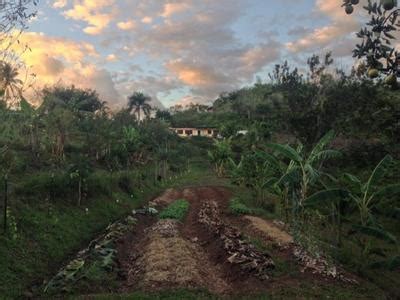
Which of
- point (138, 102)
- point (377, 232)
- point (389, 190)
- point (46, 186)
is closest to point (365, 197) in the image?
point (389, 190)

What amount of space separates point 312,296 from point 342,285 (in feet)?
4.68

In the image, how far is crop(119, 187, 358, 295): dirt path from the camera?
1155 cm

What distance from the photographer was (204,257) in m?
14.8

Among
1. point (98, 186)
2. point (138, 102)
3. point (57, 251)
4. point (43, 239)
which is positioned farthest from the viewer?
point (138, 102)

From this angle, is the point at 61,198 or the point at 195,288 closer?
the point at 195,288

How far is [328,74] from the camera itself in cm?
4444

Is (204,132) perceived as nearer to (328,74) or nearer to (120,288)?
(328,74)

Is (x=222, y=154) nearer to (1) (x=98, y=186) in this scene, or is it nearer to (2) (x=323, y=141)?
(1) (x=98, y=186)

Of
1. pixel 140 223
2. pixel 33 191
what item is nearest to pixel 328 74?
pixel 140 223

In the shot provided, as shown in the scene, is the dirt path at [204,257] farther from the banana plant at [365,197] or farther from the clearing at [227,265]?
the banana plant at [365,197]

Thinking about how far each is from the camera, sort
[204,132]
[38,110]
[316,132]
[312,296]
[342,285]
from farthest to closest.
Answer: [204,132]
[38,110]
[316,132]
[342,285]
[312,296]

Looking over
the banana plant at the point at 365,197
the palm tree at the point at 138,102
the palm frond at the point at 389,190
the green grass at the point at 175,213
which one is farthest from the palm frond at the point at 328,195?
the palm tree at the point at 138,102

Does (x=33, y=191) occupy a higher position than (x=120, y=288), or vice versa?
(x=33, y=191)

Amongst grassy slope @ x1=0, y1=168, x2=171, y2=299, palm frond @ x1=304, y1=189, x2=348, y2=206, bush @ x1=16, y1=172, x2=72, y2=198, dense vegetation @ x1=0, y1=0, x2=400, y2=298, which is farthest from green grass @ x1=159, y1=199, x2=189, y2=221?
palm frond @ x1=304, y1=189, x2=348, y2=206
